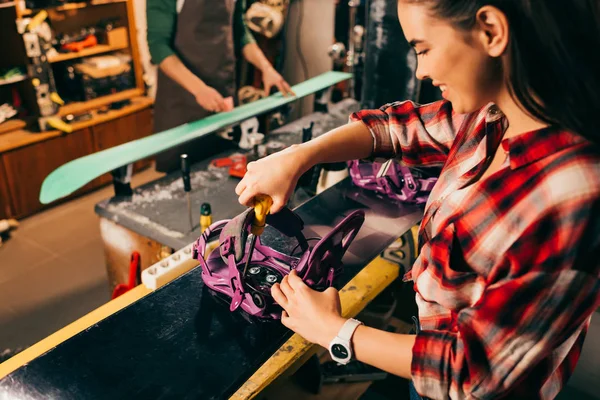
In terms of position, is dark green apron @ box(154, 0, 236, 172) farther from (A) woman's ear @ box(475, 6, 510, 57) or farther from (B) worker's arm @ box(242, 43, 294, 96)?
(A) woman's ear @ box(475, 6, 510, 57)

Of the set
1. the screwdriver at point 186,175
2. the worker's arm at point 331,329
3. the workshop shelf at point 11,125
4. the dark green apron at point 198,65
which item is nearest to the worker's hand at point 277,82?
the dark green apron at point 198,65

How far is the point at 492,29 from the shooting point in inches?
30.1

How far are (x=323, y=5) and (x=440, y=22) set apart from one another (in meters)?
5.07

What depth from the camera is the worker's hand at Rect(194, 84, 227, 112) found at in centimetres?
342

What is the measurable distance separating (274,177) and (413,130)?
0.37 m

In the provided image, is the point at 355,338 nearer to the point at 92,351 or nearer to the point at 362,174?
the point at 92,351

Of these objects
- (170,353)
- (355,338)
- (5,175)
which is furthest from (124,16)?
(355,338)

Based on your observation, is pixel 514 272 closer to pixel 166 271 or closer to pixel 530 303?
pixel 530 303

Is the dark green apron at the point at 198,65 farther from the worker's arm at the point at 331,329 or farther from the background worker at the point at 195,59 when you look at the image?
the worker's arm at the point at 331,329

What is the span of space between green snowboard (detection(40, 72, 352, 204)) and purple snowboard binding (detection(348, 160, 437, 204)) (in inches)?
43.8

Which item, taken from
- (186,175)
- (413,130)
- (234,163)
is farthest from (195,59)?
A: (413,130)

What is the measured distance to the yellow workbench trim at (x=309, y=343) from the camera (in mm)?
1466

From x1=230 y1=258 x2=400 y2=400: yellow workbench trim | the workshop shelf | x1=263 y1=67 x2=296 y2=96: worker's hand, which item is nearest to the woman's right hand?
x1=230 y1=258 x2=400 y2=400: yellow workbench trim

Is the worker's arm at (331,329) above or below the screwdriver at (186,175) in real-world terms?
above
